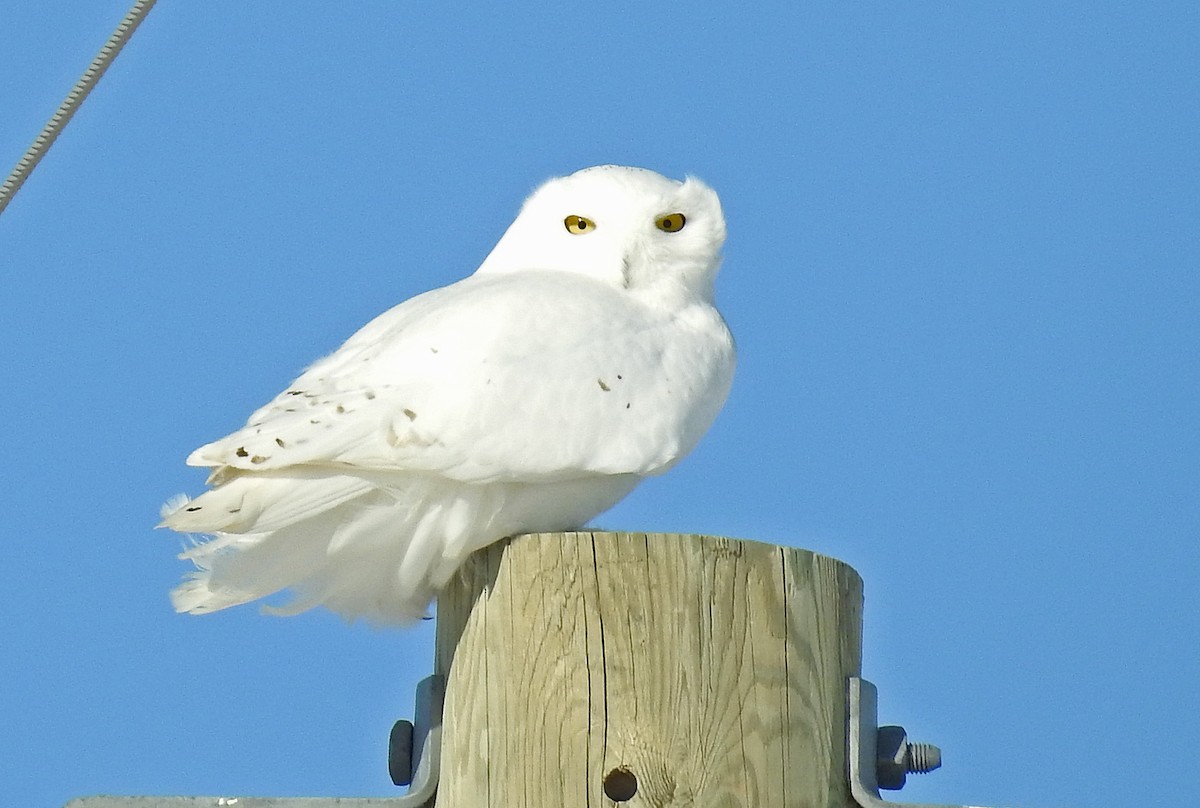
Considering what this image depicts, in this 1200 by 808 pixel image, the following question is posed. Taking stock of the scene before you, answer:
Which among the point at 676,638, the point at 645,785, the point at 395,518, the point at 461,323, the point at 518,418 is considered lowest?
the point at 645,785

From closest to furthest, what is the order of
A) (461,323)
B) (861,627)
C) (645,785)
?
1. (645,785)
2. (861,627)
3. (461,323)

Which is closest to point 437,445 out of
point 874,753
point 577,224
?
point 874,753

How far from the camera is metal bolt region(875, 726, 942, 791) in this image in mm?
2814

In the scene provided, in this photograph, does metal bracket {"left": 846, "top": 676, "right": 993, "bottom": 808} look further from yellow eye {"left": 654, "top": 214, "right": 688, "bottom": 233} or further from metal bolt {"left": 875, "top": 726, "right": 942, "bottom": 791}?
yellow eye {"left": 654, "top": 214, "right": 688, "bottom": 233}

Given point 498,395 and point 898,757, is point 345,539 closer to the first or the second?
point 498,395

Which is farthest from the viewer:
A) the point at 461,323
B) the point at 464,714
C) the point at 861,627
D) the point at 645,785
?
the point at 461,323

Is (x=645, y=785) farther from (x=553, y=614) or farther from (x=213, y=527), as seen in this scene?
(x=213, y=527)

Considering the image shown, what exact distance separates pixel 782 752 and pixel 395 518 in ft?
2.65

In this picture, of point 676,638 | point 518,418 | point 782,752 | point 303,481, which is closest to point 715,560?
point 676,638

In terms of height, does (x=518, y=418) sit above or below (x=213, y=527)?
above

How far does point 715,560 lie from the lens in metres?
2.63

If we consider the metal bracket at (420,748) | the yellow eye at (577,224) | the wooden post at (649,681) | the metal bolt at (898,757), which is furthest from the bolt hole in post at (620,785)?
the yellow eye at (577,224)

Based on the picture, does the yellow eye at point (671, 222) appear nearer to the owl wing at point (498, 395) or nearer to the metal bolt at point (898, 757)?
the owl wing at point (498, 395)

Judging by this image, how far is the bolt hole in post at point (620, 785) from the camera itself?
2.51 meters
